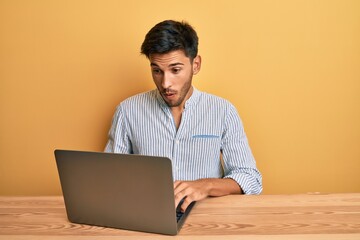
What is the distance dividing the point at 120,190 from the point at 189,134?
Answer: 746 millimetres

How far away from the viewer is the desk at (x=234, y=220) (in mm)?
1034

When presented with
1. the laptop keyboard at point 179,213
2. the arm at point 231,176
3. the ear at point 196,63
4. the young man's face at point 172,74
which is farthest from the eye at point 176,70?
the laptop keyboard at point 179,213

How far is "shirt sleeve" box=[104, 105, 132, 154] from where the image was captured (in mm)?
1771

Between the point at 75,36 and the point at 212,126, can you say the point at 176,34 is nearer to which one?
the point at 212,126

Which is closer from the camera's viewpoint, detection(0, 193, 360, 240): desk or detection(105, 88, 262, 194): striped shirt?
detection(0, 193, 360, 240): desk

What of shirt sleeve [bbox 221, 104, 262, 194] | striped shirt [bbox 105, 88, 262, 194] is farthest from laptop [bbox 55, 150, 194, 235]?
striped shirt [bbox 105, 88, 262, 194]

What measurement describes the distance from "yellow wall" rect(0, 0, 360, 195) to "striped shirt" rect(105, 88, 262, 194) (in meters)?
0.23

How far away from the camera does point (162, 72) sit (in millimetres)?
1603

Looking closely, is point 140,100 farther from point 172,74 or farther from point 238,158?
point 238,158

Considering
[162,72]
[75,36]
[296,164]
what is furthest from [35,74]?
[296,164]

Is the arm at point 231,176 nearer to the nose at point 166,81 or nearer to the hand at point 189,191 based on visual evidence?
the hand at point 189,191

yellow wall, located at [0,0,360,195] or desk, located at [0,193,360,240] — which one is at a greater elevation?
yellow wall, located at [0,0,360,195]

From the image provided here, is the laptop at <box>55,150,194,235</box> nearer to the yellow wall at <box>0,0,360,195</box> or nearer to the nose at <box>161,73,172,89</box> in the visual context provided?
the nose at <box>161,73,172,89</box>

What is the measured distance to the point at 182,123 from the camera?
1725 mm
